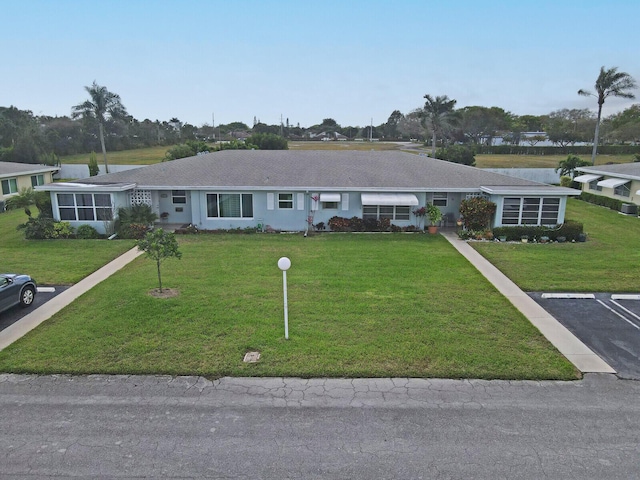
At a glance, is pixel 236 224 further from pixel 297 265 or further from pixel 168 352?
pixel 168 352

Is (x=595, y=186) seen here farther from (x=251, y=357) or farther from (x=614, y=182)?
(x=251, y=357)

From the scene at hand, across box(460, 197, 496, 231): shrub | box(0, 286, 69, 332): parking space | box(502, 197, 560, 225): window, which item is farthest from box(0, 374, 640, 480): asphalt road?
box(502, 197, 560, 225): window

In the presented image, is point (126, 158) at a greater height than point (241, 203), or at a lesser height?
greater

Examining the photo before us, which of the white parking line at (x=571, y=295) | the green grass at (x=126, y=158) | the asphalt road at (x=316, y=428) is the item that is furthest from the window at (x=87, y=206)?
the green grass at (x=126, y=158)

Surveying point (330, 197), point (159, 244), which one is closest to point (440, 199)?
point (330, 197)

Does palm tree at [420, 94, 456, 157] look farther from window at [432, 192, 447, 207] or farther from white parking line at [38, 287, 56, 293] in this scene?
white parking line at [38, 287, 56, 293]

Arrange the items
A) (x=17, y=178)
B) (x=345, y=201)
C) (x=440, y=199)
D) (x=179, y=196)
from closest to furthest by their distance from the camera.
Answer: (x=345, y=201) < (x=440, y=199) < (x=179, y=196) < (x=17, y=178)
